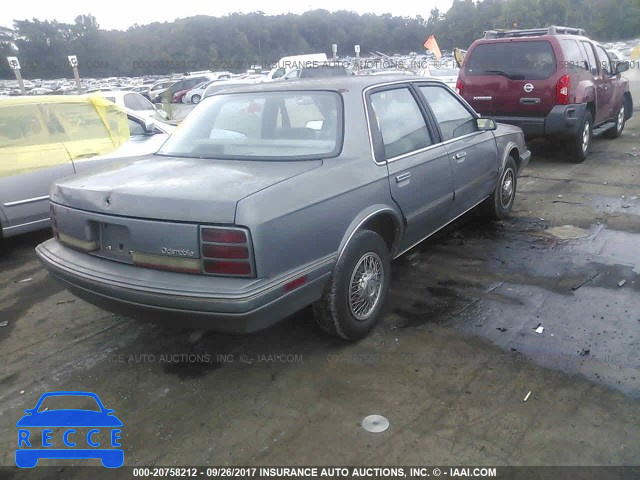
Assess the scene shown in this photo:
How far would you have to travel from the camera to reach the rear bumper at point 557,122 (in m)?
7.67

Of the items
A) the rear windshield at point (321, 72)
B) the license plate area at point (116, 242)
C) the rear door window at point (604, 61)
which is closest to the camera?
the license plate area at point (116, 242)

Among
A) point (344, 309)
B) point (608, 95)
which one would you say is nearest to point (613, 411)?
point (344, 309)

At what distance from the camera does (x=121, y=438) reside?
2.60 m

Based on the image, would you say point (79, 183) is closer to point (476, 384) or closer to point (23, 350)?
point (23, 350)

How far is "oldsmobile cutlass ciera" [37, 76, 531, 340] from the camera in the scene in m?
2.57

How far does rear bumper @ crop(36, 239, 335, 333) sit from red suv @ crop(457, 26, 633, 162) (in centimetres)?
623

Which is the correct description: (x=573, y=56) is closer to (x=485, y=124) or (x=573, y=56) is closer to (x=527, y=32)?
(x=527, y=32)

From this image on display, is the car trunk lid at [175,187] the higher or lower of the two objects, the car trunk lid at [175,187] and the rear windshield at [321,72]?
the lower

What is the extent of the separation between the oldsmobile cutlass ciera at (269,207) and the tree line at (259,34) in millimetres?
59480

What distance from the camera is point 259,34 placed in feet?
300

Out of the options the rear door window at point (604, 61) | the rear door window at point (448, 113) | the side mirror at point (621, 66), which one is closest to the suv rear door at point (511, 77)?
the rear door window at point (604, 61)

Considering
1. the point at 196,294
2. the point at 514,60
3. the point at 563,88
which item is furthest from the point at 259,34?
the point at 196,294

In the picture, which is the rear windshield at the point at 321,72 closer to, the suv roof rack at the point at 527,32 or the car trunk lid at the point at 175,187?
the suv roof rack at the point at 527,32

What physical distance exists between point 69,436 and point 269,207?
1.58m
